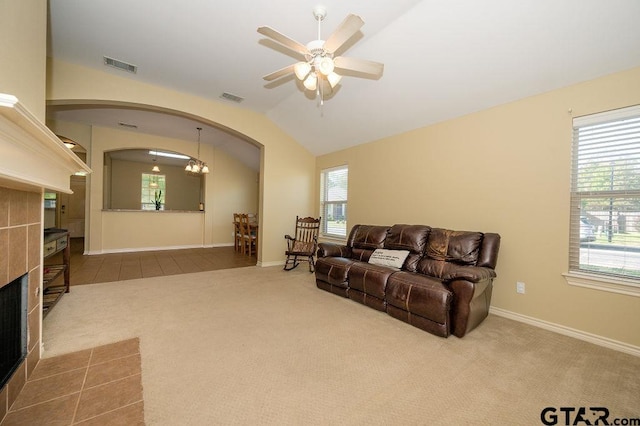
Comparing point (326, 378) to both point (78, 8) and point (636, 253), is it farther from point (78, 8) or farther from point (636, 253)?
point (78, 8)

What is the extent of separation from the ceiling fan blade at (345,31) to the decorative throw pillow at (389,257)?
2.38 metres

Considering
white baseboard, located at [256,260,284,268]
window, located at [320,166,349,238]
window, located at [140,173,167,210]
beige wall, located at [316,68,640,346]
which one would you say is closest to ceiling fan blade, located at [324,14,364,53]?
beige wall, located at [316,68,640,346]

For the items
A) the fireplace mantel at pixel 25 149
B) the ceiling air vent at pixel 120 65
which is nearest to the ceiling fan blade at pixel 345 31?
the fireplace mantel at pixel 25 149

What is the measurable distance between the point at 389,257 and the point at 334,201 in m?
2.36

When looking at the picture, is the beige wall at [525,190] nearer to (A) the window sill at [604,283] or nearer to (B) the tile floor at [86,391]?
(A) the window sill at [604,283]

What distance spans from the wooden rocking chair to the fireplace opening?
3.24m

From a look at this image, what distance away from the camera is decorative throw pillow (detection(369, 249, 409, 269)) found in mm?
3141

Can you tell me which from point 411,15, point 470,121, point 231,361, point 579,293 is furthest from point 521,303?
point 411,15

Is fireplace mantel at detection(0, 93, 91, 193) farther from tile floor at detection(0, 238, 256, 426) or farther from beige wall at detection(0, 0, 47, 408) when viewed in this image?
tile floor at detection(0, 238, 256, 426)

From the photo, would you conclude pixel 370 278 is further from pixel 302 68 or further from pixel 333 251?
pixel 302 68

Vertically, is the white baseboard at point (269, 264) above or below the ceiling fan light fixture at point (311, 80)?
below

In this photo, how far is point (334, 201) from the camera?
5.36 metres

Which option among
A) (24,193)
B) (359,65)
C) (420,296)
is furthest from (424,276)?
(24,193)

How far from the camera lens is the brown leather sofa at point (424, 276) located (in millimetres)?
2270
